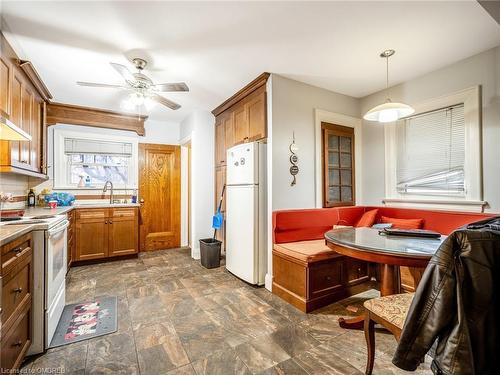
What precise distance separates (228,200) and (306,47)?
2.06 m

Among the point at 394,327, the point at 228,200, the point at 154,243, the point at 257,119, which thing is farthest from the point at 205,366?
the point at 154,243

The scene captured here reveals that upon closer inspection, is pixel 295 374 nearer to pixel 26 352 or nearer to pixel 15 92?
pixel 26 352

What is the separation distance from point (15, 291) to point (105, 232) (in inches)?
102

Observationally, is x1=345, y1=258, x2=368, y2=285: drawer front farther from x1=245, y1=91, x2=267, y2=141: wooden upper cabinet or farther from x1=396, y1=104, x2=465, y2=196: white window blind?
x1=245, y1=91, x2=267, y2=141: wooden upper cabinet

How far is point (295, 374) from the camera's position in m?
1.56

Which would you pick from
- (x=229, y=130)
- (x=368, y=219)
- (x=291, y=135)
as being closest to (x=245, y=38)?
(x=291, y=135)

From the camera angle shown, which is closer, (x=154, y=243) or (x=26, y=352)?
(x=26, y=352)

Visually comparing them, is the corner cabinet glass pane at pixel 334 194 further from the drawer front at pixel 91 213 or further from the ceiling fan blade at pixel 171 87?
the drawer front at pixel 91 213

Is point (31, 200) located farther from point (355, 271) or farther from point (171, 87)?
point (355, 271)

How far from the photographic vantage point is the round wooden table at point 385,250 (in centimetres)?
154

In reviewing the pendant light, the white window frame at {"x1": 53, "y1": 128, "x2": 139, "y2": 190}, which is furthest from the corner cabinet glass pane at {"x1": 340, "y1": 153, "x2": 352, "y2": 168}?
the white window frame at {"x1": 53, "y1": 128, "x2": 139, "y2": 190}

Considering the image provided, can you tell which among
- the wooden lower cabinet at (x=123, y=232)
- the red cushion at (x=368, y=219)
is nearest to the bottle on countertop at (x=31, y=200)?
the wooden lower cabinet at (x=123, y=232)

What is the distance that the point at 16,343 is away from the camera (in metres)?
1.46

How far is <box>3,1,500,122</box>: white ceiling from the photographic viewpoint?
1865 millimetres
